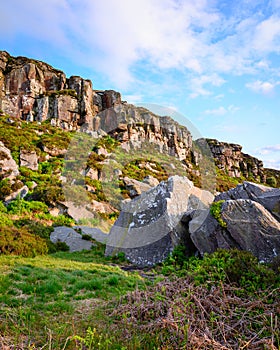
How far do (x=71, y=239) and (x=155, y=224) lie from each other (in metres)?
5.53

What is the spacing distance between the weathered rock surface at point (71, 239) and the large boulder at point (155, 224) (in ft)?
6.91

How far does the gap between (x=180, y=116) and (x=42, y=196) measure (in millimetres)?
13620

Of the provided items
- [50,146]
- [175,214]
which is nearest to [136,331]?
[175,214]

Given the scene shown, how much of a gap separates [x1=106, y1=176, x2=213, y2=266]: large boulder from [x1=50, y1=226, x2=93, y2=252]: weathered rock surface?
211 cm

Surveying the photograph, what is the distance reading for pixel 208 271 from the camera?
6508 mm

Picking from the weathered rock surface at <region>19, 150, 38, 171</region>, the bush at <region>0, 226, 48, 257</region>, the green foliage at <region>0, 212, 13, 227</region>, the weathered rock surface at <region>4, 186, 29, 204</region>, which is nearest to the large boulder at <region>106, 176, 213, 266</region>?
the bush at <region>0, 226, 48, 257</region>

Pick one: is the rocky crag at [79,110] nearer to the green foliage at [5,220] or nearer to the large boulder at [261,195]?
the green foliage at [5,220]

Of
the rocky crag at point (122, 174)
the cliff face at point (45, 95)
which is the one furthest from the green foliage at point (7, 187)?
the cliff face at point (45, 95)

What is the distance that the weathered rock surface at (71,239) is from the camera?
14.1m

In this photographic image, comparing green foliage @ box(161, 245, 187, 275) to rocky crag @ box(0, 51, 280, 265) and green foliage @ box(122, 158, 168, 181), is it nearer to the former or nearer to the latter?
rocky crag @ box(0, 51, 280, 265)

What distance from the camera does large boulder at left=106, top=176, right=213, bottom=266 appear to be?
36.4 feet

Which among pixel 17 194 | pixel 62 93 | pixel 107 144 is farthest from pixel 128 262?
pixel 62 93

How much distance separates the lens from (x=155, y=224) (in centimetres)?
1180

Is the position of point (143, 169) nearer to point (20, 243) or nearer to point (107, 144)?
point (107, 144)
